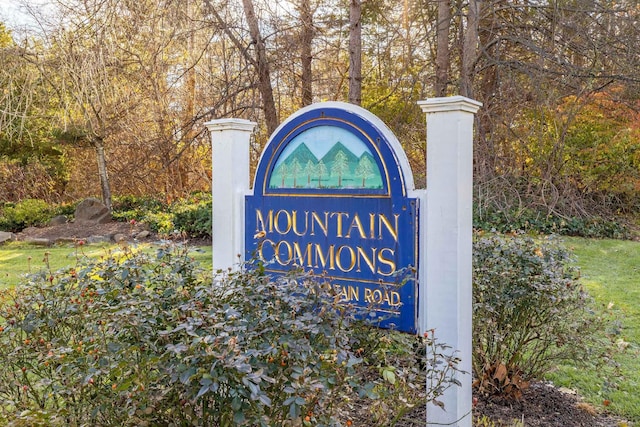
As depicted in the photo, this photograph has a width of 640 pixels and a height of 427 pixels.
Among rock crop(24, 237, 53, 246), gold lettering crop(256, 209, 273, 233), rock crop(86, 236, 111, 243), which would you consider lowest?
rock crop(24, 237, 53, 246)

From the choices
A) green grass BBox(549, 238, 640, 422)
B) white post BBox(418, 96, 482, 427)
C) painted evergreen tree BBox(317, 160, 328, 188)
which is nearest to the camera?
white post BBox(418, 96, 482, 427)

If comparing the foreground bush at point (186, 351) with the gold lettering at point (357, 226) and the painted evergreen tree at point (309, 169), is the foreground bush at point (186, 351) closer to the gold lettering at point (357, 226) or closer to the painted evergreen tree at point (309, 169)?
the gold lettering at point (357, 226)

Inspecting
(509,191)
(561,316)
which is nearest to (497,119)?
(509,191)

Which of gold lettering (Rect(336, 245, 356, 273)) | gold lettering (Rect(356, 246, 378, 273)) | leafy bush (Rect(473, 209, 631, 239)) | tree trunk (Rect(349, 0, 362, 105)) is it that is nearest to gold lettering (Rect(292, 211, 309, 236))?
gold lettering (Rect(336, 245, 356, 273))

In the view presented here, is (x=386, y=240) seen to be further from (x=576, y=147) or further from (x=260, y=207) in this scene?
(x=576, y=147)

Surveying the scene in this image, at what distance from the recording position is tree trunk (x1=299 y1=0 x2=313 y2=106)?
8.32 m

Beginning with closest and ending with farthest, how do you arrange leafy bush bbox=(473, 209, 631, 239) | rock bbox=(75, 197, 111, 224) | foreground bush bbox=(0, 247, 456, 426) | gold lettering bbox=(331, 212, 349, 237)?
foreground bush bbox=(0, 247, 456, 426), gold lettering bbox=(331, 212, 349, 237), leafy bush bbox=(473, 209, 631, 239), rock bbox=(75, 197, 111, 224)

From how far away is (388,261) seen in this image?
104 inches

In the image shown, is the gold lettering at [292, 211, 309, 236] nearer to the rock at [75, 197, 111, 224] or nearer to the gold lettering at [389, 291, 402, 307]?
the gold lettering at [389, 291, 402, 307]

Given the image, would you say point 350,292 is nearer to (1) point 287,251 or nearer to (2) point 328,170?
(1) point 287,251

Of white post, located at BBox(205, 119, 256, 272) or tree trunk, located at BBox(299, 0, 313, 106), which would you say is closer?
white post, located at BBox(205, 119, 256, 272)

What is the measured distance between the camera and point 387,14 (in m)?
10.4

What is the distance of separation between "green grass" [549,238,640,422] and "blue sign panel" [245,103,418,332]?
1.32 m

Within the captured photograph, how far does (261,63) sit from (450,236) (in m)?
5.96
